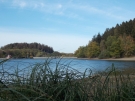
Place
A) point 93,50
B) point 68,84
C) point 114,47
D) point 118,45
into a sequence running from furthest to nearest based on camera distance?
1. point 93,50
2. point 118,45
3. point 114,47
4. point 68,84

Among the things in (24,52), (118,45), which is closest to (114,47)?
(118,45)

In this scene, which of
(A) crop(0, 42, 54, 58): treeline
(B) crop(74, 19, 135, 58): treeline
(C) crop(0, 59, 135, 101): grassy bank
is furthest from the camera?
(B) crop(74, 19, 135, 58): treeline

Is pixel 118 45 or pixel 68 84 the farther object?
pixel 118 45

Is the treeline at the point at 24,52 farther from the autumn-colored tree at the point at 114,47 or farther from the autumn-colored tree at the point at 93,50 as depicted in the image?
the autumn-colored tree at the point at 93,50

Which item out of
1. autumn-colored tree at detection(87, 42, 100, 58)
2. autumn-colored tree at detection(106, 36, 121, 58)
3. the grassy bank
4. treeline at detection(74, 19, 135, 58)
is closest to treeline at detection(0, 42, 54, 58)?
the grassy bank

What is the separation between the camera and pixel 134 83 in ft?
9.04

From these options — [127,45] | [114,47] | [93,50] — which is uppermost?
Result: [127,45]

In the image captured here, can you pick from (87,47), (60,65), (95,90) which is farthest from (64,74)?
(87,47)

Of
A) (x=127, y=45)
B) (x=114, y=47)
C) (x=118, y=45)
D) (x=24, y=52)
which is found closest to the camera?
(x=24, y=52)

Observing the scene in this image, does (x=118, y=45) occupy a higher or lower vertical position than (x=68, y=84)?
higher

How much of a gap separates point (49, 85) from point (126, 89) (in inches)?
36.2

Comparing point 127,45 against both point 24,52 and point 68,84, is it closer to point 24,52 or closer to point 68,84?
point 24,52

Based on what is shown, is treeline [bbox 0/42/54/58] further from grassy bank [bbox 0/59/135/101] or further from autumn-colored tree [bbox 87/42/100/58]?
autumn-colored tree [bbox 87/42/100/58]

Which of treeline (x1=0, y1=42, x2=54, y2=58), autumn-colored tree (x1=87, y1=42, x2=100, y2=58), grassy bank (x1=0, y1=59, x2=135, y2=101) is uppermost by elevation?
autumn-colored tree (x1=87, y1=42, x2=100, y2=58)
